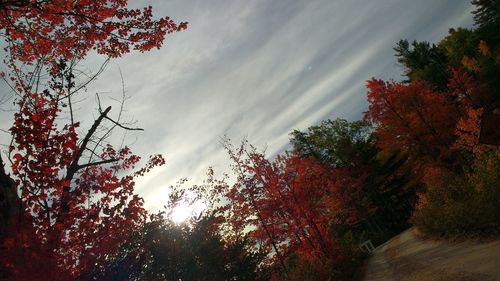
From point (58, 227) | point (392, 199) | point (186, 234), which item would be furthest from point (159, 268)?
point (392, 199)

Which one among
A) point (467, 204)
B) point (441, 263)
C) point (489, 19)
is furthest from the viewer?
point (489, 19)

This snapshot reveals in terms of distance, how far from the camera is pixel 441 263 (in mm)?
11156

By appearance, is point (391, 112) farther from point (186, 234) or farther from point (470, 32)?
point (470, 32)

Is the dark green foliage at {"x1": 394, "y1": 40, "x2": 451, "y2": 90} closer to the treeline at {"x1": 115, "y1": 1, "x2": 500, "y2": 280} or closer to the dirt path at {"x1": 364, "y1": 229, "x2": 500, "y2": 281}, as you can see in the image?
the treeline at {"x1": 115, "y1": 1, "x2": 500, "y2": 280}

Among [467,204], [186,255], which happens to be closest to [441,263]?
[467,204]

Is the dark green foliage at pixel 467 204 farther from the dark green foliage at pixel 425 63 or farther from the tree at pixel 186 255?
the dark green foliage at pixel 425 63

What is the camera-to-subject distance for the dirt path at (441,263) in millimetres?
8789

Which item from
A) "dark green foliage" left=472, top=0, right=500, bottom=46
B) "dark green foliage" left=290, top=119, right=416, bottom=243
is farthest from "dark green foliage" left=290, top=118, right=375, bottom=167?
"dark green foliage" left=472, top=0, right=500, bottom=46

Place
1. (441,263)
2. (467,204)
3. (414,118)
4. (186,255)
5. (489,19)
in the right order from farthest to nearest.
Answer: (489,19) → (414,118) → (186,255) → (467,204) → (441,263)

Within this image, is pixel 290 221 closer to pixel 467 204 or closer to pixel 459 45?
pixel 467 204

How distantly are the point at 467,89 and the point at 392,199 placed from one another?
43.6 feet

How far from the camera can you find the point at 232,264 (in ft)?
51.0

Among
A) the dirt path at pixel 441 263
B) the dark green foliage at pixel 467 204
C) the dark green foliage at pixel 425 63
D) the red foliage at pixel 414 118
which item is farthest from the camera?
the dark green foliage at pixel 425 63

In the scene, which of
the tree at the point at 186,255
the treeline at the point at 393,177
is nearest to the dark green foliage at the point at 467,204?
the treeline at the point at 393,177
